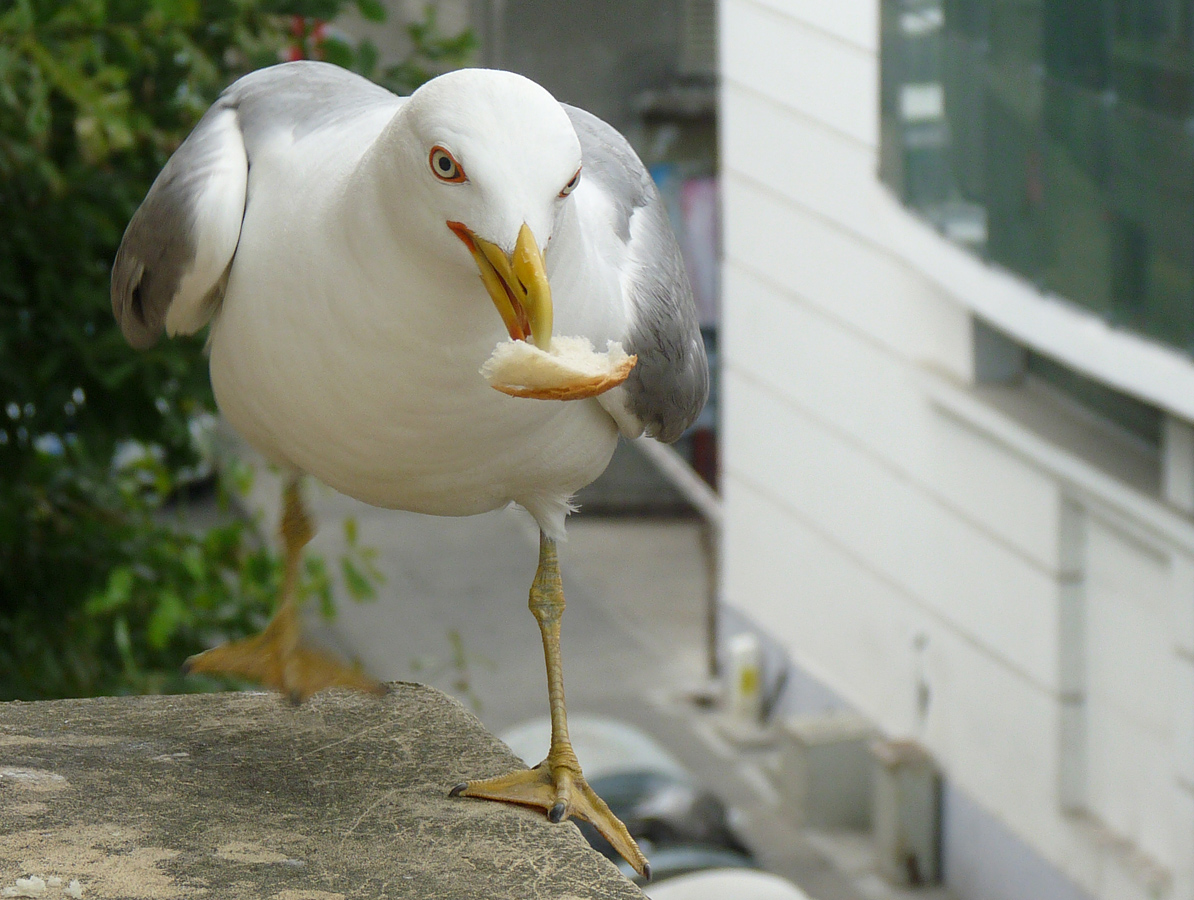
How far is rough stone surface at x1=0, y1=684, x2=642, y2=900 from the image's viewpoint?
297 cm

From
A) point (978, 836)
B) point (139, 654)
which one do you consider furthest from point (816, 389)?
point (139, 654)

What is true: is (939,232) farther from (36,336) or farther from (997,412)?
(36,336)

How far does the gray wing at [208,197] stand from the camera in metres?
3.11

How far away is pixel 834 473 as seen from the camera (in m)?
13.4

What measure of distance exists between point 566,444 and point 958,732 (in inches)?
364

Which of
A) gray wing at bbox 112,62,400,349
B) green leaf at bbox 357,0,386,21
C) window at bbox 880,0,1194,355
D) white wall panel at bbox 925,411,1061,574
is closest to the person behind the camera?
gray wing at bbox 112,62,400,349

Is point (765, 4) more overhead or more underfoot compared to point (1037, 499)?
more overhead

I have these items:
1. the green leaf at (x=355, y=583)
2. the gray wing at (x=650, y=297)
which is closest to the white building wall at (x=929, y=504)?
the green leaf at (x=355, y=583)

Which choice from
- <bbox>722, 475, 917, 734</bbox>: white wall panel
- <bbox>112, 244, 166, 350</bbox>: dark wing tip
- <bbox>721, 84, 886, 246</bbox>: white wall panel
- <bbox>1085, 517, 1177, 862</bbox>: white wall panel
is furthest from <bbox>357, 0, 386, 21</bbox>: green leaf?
<bbox>722, 475, 917, 734</bbox>: white wall panel

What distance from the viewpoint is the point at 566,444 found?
310cm

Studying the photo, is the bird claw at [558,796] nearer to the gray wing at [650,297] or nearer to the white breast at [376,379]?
the white breast at [376,379]

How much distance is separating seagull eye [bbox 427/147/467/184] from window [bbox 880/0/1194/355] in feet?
21.7

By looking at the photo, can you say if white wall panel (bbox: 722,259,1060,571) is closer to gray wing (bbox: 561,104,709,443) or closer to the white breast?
gray wing (bbox: 561,104,709,443)

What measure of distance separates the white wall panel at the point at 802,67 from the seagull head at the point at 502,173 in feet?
32.9
